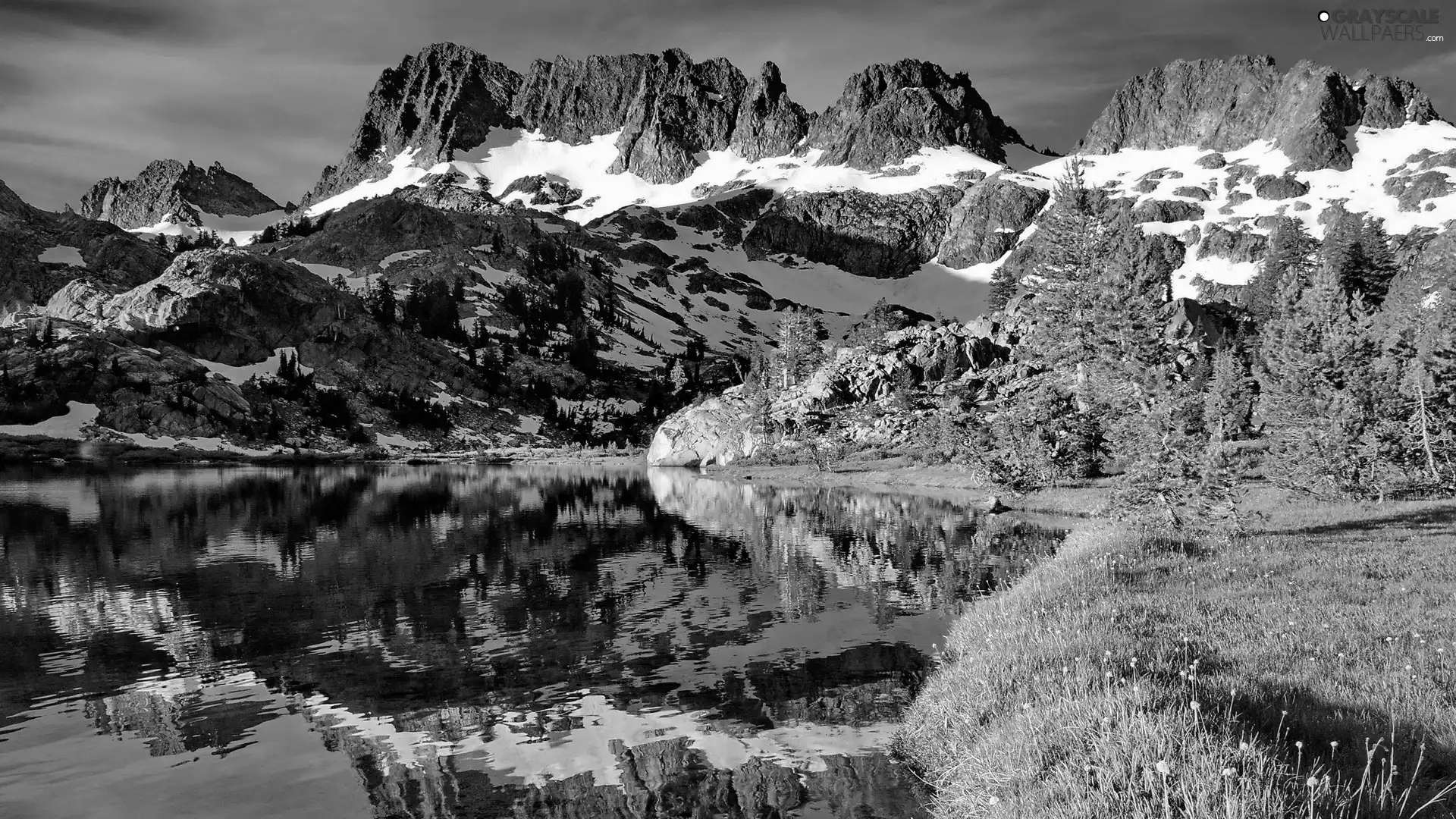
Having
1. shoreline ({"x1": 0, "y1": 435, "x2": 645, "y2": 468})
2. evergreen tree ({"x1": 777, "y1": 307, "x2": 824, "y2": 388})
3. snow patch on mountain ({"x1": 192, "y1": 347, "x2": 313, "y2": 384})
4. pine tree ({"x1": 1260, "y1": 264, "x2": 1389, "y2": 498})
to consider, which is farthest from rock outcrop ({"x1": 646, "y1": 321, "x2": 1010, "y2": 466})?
snow patch on mountain ({"x1": 192, "y1": 347, "x2": 313, "y2": 384})

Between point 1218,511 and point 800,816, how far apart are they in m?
22.2

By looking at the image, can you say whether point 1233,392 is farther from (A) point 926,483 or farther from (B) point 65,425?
(B) point 65,425

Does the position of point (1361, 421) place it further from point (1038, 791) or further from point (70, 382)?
point (70, 382)

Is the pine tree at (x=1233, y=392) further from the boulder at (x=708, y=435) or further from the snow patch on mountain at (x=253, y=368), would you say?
the snow patch on mountain at (x=253, y=368)

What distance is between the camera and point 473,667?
18281mm

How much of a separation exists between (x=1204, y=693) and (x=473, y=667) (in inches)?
603

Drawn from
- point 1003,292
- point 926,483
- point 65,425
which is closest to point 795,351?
point 1003,292

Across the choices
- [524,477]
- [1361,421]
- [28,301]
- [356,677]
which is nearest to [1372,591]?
[356,677]

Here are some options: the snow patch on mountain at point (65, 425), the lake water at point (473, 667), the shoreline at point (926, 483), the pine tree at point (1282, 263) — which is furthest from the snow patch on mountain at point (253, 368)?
the pine tree at point (1282, 263)

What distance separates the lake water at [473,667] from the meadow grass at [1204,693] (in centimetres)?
228

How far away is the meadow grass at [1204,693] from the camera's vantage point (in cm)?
650

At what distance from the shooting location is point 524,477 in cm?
9894

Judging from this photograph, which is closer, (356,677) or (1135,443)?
(356,677)

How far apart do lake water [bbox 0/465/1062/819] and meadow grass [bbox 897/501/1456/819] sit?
7.49ft
